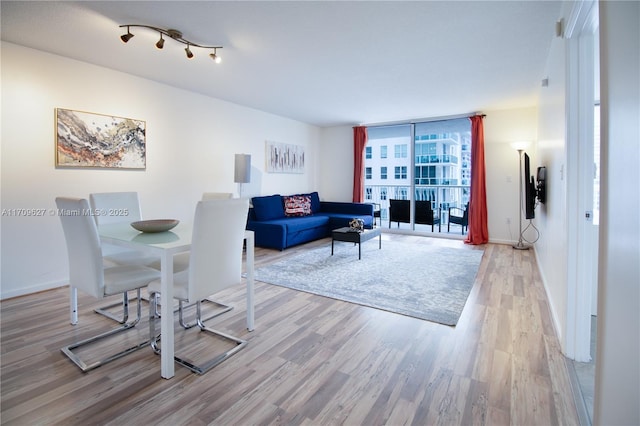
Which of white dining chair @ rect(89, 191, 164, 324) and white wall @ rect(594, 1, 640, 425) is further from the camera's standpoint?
white dining chair @ rect(89, 191, 164, 324)

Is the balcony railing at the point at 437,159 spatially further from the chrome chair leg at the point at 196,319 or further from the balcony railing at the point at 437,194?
the chrome chair leg at the point at 196,319

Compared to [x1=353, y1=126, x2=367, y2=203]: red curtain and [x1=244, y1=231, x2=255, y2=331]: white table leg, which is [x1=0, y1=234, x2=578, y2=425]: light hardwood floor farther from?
[x1=353, y1=126, x2=367, y2=203]: red curtain

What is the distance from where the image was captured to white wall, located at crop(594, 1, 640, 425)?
0.75m

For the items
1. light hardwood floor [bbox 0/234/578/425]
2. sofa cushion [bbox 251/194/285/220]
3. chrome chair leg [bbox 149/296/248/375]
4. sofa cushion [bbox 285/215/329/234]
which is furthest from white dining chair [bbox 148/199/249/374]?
sofa cushion [bbox 251/194/285/220]

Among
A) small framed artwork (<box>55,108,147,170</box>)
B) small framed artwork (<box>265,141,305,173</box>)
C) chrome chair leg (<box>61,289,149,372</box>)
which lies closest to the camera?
chrome chair leg (<box>61,289,149,372</box>)

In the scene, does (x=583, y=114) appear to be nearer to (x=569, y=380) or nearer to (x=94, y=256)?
(x=569, y=380)

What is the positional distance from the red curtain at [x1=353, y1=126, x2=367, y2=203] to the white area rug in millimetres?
2083

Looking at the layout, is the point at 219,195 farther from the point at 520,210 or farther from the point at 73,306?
the point at 520,210

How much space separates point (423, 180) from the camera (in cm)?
666

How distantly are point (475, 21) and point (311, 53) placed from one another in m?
1.46

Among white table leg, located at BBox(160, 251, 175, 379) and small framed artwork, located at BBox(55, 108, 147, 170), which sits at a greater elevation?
small framed artwork, located at BBox(55, 108, 147, 170)

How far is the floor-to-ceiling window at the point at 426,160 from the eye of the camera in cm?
627

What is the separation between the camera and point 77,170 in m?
3.39

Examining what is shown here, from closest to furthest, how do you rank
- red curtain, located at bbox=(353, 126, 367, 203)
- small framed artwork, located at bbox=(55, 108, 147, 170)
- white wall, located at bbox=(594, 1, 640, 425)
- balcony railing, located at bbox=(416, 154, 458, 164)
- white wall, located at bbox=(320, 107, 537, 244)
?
1. white wall, located at bbox=(594, 1, 640, 425)
2. small framed artwork, located at bbox=(55, 108, 147, 170)
3. white wall, located at bbox=(320, 107, 537, 244)
4. balcony railing, located at bbox=(416, 154, 458, 164)
5. red curtain, located at bbox=(353, 126, 367, 203)
